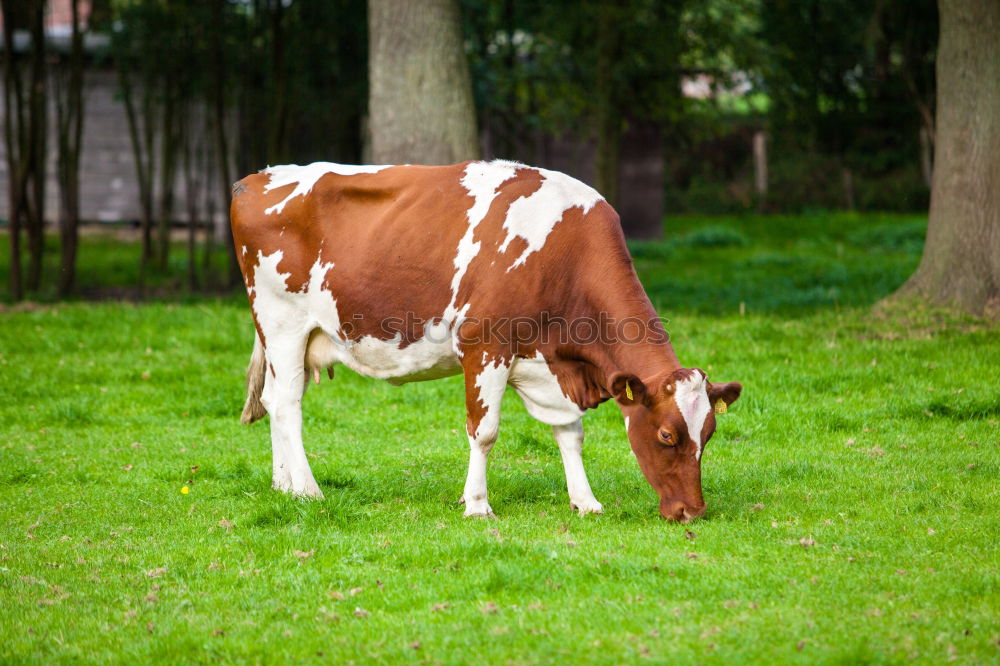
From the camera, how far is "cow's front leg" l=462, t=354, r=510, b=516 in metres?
6.68

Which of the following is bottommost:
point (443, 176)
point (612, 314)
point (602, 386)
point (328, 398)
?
point (328, 398)

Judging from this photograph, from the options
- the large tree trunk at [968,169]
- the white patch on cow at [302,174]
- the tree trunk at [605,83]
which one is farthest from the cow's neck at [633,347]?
the tree trunk at [605,83]

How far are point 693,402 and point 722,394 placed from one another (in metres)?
0.21

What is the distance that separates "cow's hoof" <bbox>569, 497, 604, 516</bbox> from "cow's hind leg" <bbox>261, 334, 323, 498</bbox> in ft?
5.76

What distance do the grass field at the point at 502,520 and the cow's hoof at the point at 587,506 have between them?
14cm

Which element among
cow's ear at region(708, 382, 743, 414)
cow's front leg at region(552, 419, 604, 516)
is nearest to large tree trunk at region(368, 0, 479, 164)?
cow's front leg at region(552, 419, 604, 516)

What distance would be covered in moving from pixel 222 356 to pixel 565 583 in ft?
22.6

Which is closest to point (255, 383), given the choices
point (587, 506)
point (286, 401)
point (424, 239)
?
point (286, 401)

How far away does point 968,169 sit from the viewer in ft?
38.7

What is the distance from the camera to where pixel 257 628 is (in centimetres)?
505

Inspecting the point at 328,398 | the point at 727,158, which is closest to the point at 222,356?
the point at 328,398

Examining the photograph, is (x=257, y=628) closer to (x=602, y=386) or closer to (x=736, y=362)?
(x=602, y=386)

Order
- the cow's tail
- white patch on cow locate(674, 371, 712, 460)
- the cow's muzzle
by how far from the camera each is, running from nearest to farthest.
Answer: white patch on cow locate(674, 371, 712, 460), the cow's muzzle, the cow's tail

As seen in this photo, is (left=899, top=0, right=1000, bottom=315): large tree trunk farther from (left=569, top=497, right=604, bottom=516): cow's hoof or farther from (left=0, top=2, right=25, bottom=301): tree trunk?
(left=0, top=2, right=25, bottom=301): tree trunk
